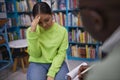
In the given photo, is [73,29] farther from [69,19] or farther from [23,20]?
[23,20]

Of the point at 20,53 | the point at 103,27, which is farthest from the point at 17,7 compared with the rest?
the point at 103,27

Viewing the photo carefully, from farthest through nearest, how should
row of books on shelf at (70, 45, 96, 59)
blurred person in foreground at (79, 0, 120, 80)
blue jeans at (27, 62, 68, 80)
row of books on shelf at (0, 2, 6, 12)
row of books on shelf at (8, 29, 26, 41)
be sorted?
row of books on shelf at (8, 29, 26, 41)
row of books on shelf at (0, 2, 6, 12)
row of books on shelf at (70, 45, 96, 59)
blue jeans at (27, 62, 68, 80)
blurred person in foreground at (79, 0, 120, 80)

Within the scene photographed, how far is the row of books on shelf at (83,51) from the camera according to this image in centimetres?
326

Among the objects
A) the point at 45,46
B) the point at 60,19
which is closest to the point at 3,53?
the point at 60,19

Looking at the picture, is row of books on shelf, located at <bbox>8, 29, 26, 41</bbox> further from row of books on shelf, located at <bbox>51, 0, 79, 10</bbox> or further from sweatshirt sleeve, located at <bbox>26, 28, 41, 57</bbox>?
sweatshirt sleeve, located at <bbox>26, 28, 41, 57</bbox>

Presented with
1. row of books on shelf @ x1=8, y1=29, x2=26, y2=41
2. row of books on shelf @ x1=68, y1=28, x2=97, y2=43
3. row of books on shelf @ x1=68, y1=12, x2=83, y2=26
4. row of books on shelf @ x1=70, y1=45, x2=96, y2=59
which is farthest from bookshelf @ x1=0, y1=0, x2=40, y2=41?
row of books on shelf @ x1=70, y1=45, x2=96, y2=59

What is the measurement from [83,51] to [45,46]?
1.71 metres

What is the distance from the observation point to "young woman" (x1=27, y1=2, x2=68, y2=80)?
5.38 feet

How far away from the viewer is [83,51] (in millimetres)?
3330

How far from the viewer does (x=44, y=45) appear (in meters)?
1.72

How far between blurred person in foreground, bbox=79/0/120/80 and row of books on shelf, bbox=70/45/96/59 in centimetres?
277

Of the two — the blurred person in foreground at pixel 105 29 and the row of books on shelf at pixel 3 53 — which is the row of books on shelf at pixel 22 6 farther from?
the blurred person in foreground at pixel 105 29

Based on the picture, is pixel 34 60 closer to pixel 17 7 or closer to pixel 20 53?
pixel 20 53

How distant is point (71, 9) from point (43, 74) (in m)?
1.90
